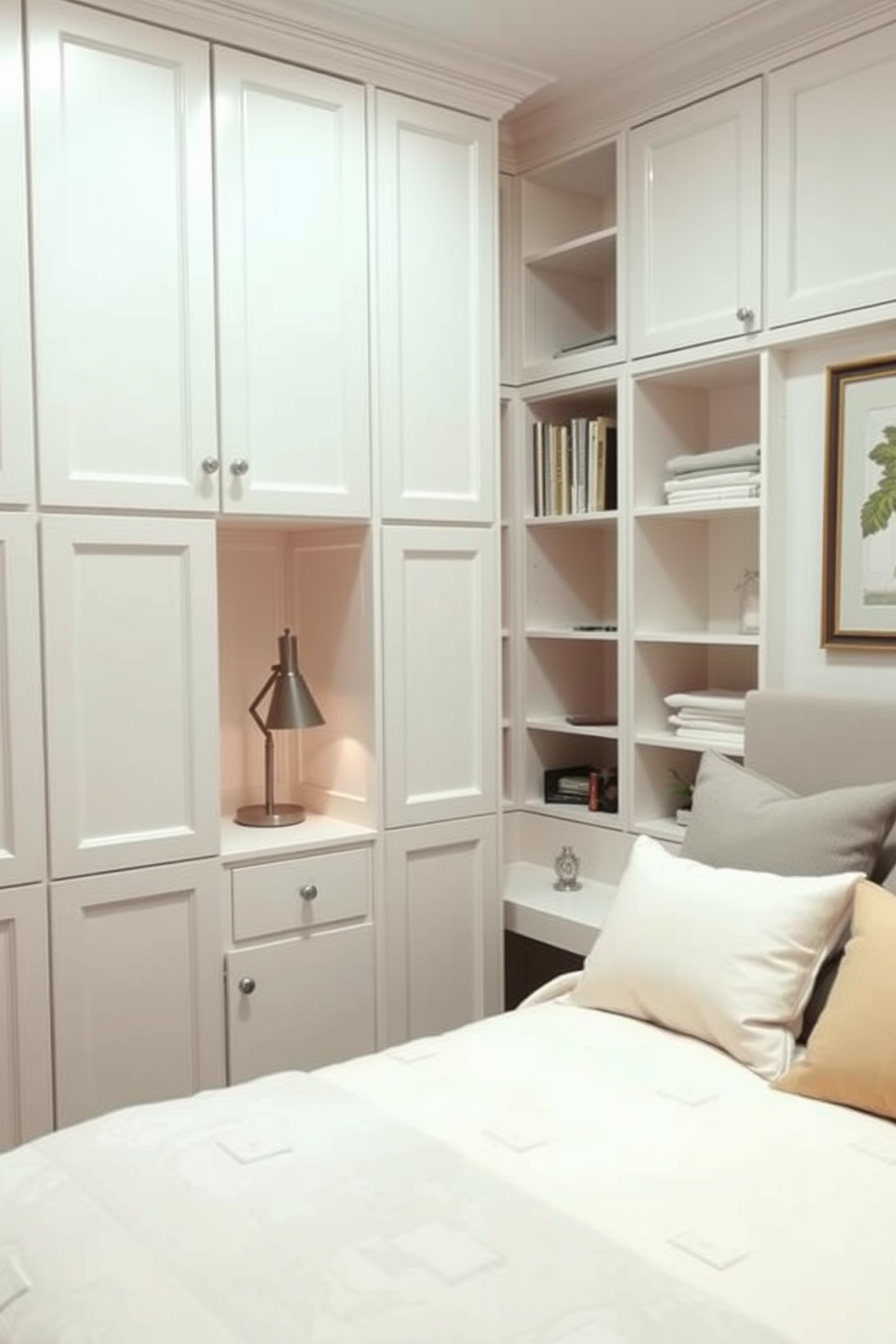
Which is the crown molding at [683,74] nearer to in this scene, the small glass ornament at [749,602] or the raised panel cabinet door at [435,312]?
the raised panel cabinet door at [435,312]

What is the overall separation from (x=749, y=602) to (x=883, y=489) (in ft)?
1.69

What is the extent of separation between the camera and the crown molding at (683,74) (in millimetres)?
2660

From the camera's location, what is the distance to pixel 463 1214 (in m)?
1.57

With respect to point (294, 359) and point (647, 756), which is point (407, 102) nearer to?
point (294, 359)

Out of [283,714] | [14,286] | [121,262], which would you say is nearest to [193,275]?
[121,262]

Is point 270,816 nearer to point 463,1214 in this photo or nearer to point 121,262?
A: point 121,262

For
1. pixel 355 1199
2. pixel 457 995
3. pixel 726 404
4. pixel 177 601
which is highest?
pixel 726 404

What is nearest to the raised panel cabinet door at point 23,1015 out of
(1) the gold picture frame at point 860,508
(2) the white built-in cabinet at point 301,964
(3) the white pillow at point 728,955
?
(2) the white built-in cabinet at point 301,964

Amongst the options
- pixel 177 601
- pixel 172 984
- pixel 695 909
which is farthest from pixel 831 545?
pixel 172 984

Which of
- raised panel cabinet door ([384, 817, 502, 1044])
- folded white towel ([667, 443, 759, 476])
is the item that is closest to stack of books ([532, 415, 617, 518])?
folded white towel ([667, 443, 759, 476])

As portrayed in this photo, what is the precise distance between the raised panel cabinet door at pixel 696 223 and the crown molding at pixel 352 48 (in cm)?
36

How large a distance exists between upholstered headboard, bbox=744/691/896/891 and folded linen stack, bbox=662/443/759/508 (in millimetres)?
521

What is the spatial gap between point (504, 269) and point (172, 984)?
85.1 inches

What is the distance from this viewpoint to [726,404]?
3330 millimetres
